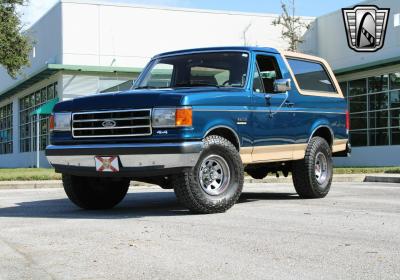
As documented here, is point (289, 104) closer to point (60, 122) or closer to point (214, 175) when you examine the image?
point (214, 175)

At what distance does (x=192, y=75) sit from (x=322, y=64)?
2.93 metres

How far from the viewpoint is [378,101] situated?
97.1ft

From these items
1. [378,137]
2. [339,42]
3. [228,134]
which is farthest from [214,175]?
[339,42]

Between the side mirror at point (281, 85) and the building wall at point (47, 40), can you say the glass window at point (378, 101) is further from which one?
the side mirror at point (281, 85)

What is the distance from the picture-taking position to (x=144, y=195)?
12.2m

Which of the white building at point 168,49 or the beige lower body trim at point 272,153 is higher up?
the white building at point 168,49

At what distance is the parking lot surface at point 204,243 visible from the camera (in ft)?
16.3

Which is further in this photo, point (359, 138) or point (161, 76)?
point (359, 138)

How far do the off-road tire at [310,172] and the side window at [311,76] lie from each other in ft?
2.95

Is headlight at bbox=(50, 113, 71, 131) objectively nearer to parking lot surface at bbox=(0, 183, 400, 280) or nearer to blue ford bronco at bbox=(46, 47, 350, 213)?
blue ford bronco at bbox=(46, 47, 350, 213)

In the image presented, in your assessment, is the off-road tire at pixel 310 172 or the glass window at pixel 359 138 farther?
the glass window at pixel 359 138

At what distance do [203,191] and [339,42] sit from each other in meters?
27.3

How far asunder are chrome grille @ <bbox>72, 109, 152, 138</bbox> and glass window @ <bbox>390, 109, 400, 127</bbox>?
22195mm

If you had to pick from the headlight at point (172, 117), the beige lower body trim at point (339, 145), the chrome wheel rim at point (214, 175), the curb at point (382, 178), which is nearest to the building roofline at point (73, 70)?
the curb at point (382, 178)
